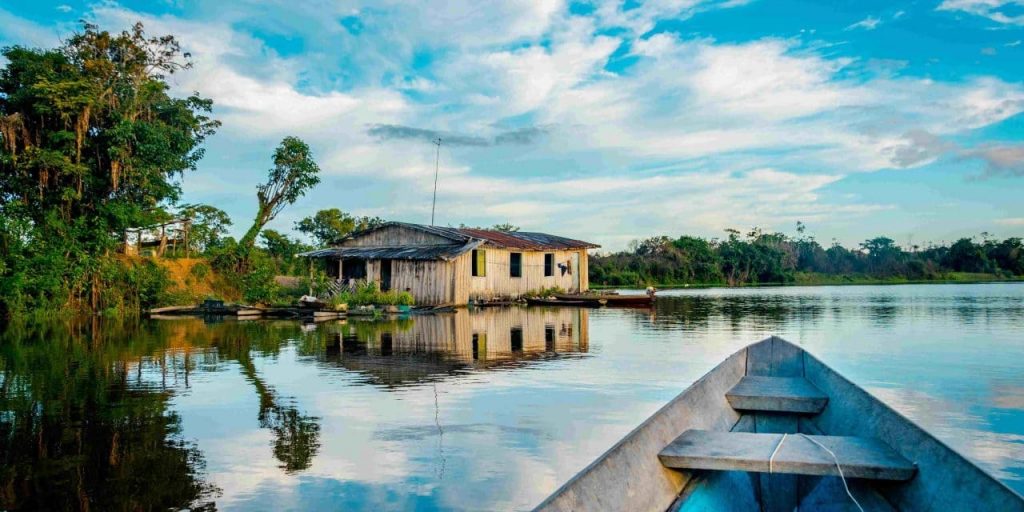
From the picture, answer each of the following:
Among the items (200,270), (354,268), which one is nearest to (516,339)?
(354,268)

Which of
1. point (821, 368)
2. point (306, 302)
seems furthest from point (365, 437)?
point (306, 302)

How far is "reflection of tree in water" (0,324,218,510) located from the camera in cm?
485

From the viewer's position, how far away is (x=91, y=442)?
6.29 meters

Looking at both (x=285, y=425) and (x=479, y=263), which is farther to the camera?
(x=479, y=263)

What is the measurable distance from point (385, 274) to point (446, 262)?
3.33 meters

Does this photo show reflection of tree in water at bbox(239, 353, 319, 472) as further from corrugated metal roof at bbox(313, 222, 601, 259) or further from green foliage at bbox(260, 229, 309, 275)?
green foliage at bbox(260, 229, 309, 275)

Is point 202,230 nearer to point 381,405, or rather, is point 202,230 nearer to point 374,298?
point 374,298

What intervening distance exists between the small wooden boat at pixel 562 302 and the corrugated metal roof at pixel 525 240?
2203 millimetres

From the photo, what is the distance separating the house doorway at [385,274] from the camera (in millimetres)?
27031

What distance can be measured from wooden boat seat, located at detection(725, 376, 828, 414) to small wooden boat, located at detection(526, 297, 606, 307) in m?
22.3

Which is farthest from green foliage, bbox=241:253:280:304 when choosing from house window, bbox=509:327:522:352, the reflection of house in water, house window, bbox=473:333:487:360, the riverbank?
the riverbank

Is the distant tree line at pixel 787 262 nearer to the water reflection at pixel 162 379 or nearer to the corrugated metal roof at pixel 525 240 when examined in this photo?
the corrugated metal roof at pixel 525 240

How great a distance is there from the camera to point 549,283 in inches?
1253

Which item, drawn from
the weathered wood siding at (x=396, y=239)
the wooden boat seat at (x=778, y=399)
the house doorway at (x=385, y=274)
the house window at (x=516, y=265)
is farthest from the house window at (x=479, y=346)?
the house window at (x=516, y=265)
